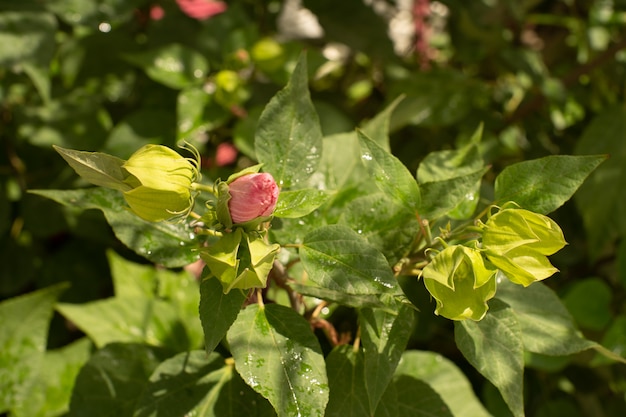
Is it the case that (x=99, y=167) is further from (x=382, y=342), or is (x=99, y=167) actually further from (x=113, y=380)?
(x=113, y=380)

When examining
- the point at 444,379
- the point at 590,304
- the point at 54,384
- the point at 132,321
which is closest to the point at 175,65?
the point at 132,321

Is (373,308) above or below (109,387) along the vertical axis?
above

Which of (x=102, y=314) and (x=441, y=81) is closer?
(x=102, y=314)

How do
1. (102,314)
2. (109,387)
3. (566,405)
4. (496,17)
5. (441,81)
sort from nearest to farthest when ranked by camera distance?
1. (109,387)
2. (102,314)
3. (566,405)
4. (441,81)
5. (496,17)

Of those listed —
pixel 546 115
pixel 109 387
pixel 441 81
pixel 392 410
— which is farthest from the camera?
pixel 546 115

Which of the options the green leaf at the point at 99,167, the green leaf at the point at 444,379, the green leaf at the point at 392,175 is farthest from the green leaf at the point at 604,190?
the green leaf at the point at 99,167

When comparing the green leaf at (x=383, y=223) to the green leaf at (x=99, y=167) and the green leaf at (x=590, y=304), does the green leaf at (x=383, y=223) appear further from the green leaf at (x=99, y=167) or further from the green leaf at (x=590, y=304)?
the green leaf at (x=590, y=304)

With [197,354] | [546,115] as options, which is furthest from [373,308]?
[546,115]

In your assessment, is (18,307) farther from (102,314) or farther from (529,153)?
(529,153)
